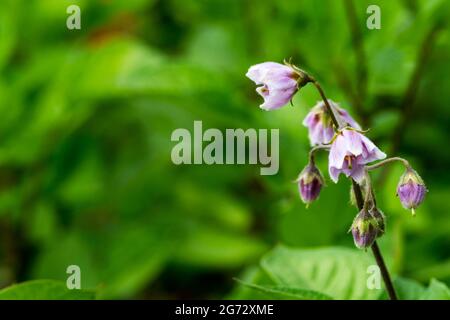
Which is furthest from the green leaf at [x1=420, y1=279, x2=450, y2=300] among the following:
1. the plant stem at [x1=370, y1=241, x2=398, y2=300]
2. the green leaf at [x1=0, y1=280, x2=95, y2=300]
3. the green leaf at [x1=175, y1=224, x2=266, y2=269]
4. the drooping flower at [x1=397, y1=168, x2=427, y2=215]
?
the green leaf at [x1=175, y1=224, x2=266, y2=269]

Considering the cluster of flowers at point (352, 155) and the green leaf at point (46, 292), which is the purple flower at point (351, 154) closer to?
the cluster of flowers at point (352, 155)

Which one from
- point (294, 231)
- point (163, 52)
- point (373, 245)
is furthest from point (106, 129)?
point (373, 245)

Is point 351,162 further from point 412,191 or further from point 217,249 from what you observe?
point 217,249

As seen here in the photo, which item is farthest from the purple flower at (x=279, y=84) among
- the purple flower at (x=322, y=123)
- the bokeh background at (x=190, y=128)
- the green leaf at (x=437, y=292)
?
the bokeh background at (x=190, y=128)

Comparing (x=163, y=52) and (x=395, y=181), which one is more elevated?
(x=163, y=52)

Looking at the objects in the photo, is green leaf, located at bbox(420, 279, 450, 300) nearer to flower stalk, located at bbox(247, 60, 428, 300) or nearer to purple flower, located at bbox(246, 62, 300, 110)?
flower stalk, located at bbox(247, 60, 428, 300)
